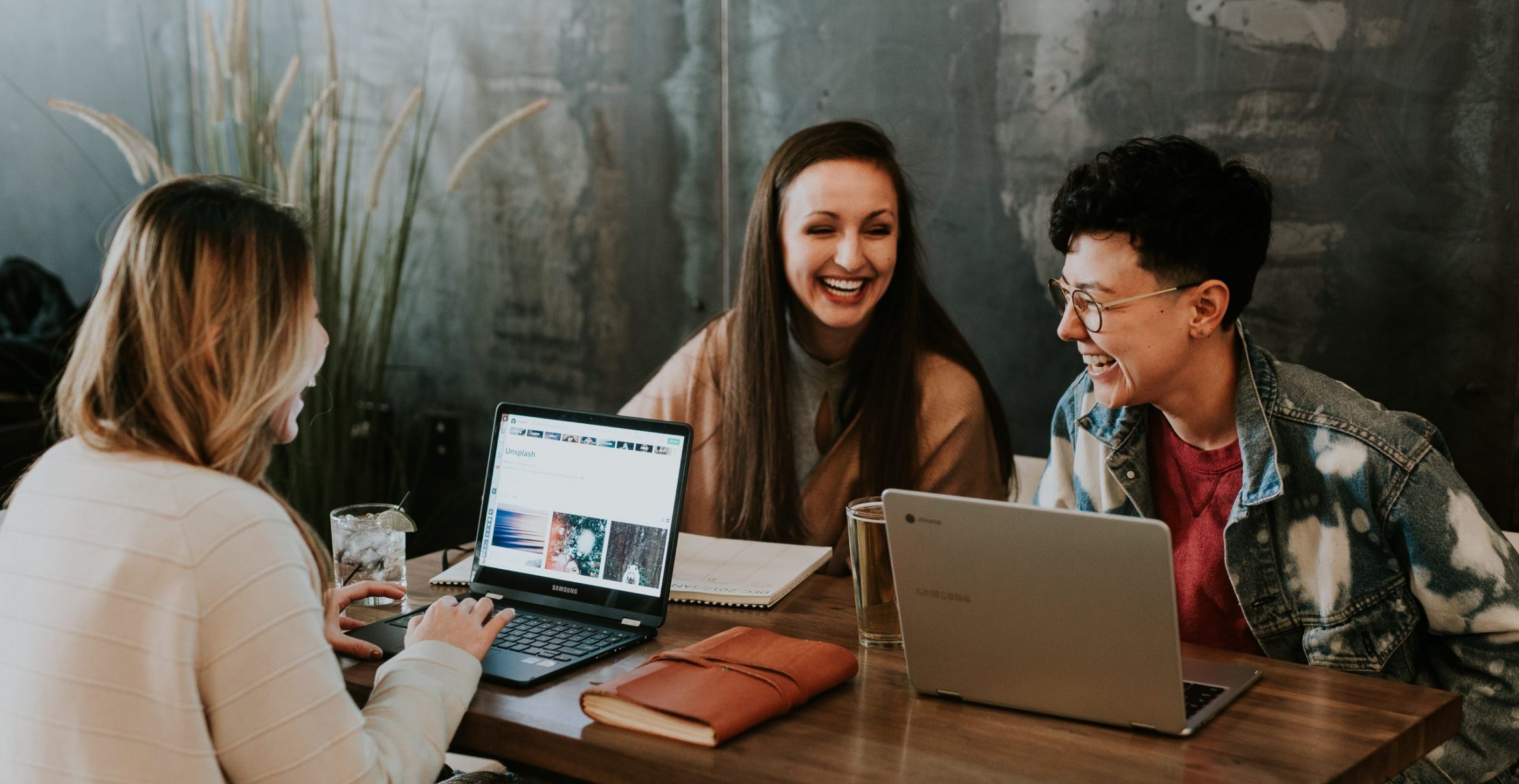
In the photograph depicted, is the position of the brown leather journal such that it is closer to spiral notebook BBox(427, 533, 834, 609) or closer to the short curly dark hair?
spiral notebook BBox(427, 533, 834, 609)

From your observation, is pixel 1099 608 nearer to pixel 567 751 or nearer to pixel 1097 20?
pixel 567 751

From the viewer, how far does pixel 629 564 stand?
1726 millimetres

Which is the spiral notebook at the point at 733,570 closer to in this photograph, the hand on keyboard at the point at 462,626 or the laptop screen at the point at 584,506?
the laptop screen at the point at 584,506

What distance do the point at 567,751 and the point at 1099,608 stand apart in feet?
1.81

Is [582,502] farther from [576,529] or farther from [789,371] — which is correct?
[789,371]

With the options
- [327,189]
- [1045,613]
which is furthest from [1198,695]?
[327,189]

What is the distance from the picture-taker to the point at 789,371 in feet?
8.12

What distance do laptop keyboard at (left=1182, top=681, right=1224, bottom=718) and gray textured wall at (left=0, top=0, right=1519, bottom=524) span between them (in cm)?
122

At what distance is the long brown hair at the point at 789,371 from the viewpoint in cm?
234

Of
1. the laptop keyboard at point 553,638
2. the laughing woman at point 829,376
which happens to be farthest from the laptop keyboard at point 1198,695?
the laughing woman at point 829,376

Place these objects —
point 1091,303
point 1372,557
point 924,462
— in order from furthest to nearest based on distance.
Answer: point 924,462 < point 1091,303 < point 1372,557

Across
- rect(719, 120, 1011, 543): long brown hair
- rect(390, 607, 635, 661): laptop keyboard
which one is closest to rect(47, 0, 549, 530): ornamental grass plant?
rect(719, 120, 1011, 543): long brown hair

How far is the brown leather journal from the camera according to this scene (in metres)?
1.33

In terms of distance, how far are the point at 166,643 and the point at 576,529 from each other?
653mm
